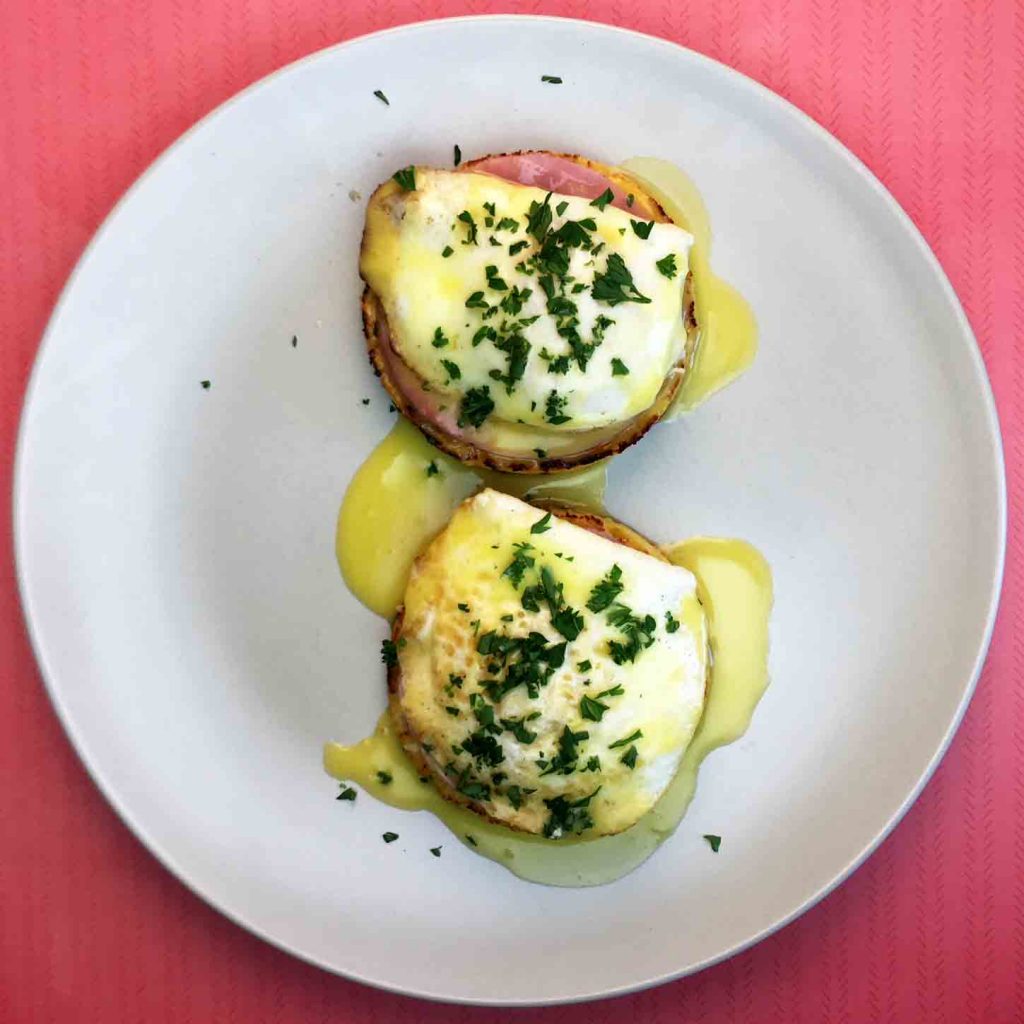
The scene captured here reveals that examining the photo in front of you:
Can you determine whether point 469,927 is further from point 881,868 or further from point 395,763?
point 881,868

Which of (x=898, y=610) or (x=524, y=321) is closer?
(x=524, y=321)

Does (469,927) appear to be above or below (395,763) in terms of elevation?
below

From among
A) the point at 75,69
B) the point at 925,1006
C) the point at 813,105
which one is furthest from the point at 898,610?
the point at 75,69

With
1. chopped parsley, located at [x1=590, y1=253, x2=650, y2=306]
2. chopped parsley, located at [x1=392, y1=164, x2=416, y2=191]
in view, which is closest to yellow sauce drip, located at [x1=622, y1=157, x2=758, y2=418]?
chopped parsley, located at [x1=590, y1=253, x2=650, y2=306]

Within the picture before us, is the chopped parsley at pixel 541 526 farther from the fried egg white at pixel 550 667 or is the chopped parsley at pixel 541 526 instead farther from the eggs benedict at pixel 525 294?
the eggs benedict at pixel 525 294

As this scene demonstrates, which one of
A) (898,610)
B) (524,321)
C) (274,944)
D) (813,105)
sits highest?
(813,105)

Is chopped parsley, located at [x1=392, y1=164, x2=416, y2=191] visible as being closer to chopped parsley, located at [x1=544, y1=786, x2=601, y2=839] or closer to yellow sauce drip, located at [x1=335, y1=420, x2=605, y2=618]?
yellow sauce drip, located at [x1=335, y1=420, x2=605, y2=618]

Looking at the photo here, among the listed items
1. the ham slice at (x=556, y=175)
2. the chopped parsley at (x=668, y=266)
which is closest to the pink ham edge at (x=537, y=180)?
the ham slice at (x=556, y=175)
